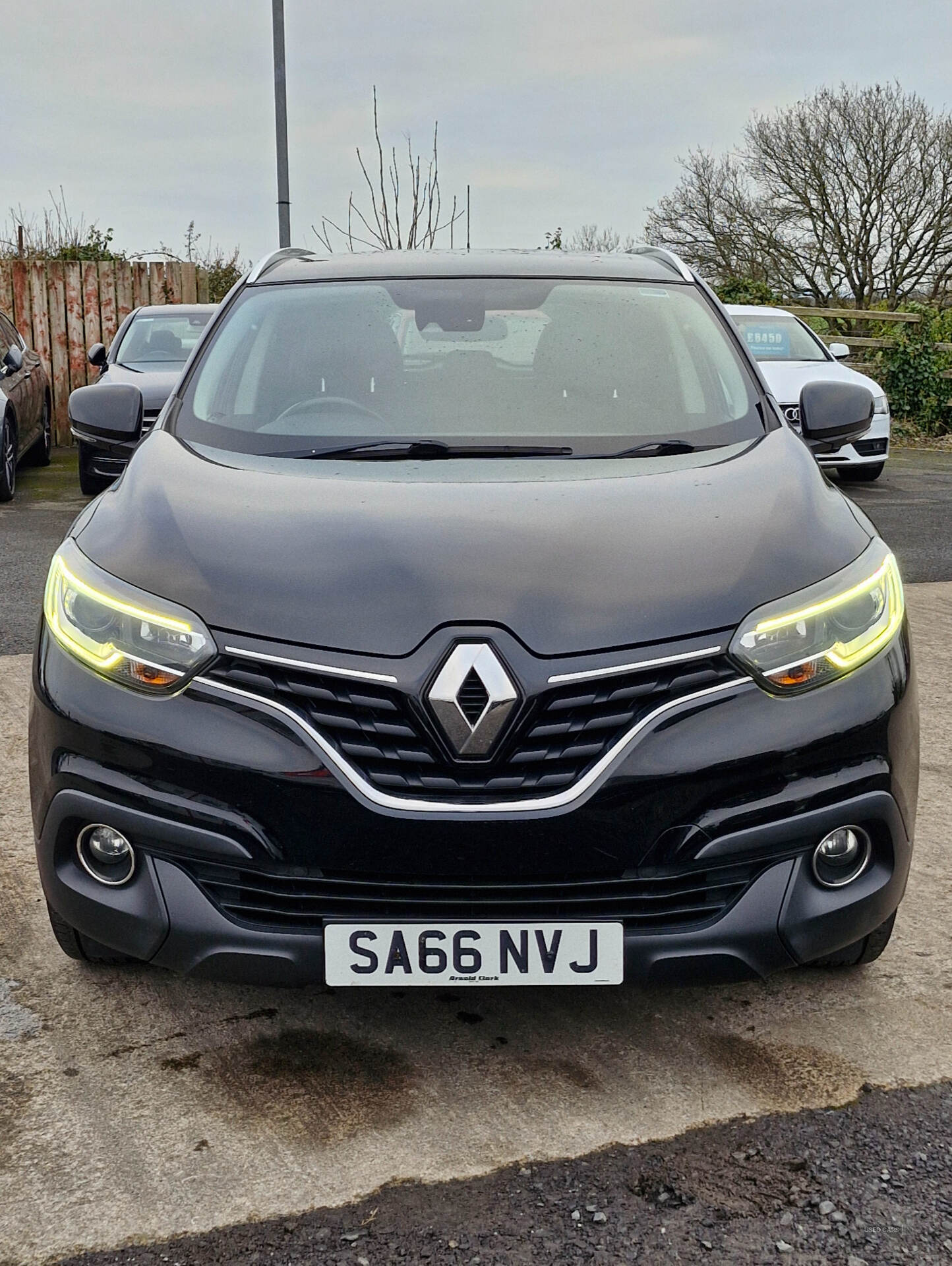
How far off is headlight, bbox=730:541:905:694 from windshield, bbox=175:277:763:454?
0.73 meters

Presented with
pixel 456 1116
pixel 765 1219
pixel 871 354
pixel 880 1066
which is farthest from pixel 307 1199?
pixel 871 354

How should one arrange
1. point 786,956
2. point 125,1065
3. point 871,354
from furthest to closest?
point 871,354 < point 125,1065 < point 786,956

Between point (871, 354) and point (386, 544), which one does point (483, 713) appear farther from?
point (871, 354)

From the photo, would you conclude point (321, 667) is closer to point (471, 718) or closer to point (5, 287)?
point (471, 718)

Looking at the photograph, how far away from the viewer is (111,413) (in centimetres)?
370

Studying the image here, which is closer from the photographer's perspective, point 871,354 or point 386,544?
point 386,544

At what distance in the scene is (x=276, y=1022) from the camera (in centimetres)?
278

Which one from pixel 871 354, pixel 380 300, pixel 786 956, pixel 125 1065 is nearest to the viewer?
pixel 786 956

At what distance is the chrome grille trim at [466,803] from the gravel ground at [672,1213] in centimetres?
63

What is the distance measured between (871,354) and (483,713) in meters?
17.4

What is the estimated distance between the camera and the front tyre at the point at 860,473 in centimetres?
1235

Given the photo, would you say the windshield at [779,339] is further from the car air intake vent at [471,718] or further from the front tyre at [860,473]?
the car air intake vent at [471,718]

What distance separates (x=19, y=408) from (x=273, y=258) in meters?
7.52

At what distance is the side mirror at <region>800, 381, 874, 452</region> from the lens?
12.0 ft
